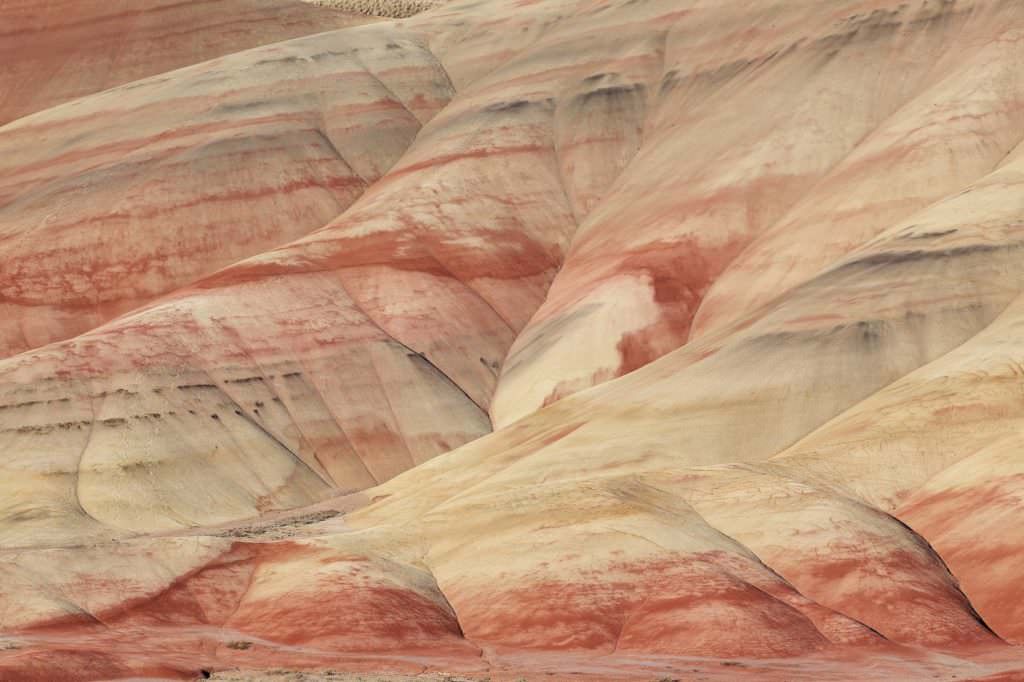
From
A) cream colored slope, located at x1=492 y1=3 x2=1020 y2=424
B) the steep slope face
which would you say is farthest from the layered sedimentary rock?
the steep slope face

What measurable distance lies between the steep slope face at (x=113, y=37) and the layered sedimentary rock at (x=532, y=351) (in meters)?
14.3

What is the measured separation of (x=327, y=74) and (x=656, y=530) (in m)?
51.2

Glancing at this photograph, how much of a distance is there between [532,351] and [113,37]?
47792 mm

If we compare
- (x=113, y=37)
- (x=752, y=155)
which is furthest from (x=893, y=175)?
(x=113, y=37)

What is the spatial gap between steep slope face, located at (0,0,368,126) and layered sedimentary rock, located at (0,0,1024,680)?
14323 millimetres

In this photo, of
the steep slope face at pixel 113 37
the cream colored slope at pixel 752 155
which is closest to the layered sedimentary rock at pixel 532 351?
the cream colored slope at pixel 752 155

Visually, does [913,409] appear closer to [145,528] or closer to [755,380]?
[755,380]

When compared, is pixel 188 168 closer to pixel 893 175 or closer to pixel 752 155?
pixel 752 155

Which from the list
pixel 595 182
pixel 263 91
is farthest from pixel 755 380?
pixel 263 91

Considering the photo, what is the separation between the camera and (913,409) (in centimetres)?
5556

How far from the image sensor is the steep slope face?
373 feet

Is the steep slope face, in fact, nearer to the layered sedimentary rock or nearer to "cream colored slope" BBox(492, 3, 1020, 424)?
the layered sedimentary rock

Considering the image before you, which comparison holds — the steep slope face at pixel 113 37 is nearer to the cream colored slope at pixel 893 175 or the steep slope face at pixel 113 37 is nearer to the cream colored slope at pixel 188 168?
the cream colored slope at pixel 188 168

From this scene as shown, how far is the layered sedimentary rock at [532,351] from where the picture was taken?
46688mm
